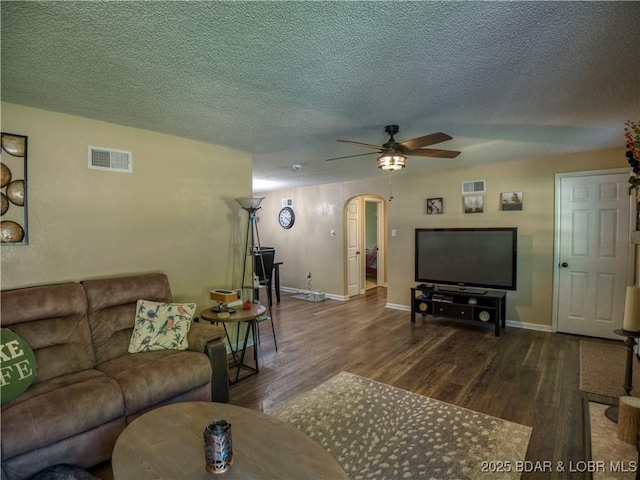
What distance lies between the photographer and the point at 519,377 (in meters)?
3.10

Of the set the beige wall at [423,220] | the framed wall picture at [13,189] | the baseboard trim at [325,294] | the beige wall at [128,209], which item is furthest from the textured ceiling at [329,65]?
the baseboard trim at [325,294]

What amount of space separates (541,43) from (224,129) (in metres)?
2.45

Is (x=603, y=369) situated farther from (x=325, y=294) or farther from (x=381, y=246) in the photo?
(x=381, y=246)

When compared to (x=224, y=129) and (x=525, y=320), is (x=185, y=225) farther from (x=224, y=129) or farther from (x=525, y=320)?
(x=525, y=320)

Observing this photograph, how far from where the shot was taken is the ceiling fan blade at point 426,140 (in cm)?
251

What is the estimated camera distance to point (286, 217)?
24.4 ft

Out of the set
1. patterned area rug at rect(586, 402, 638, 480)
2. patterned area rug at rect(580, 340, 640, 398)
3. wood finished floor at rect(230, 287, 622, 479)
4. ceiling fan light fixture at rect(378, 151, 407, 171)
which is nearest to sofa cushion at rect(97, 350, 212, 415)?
wood finished floor at rect(230, 287, 622, 479)

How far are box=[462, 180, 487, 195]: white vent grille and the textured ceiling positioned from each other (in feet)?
5.37

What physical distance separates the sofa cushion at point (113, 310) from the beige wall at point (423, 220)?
4109 millimetres

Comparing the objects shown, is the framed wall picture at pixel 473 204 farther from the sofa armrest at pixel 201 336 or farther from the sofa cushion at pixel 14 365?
the sofa cushion at pixel 14 365

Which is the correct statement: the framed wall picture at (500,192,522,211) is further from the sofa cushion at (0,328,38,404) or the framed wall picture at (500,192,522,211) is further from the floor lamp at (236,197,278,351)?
the sofa cushion at (0,328,38,404)

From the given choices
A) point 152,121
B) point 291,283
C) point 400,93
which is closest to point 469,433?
point 400,93

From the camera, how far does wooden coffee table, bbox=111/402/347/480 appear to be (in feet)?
4.32

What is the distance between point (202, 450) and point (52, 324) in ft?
5.34
